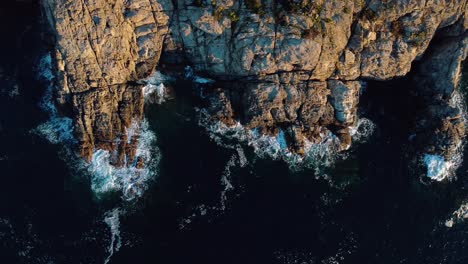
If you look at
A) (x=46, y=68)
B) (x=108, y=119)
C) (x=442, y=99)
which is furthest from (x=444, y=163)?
(x=46, y=68)

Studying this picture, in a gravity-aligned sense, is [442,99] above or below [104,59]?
below

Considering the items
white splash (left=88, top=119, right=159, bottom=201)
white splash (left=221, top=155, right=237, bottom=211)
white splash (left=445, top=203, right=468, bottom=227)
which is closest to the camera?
white splash (left=88, top=119, right=159, bottom=201)

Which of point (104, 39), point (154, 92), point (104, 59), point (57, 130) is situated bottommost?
point (57, 130)

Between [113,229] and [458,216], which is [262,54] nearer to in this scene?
[113,229]

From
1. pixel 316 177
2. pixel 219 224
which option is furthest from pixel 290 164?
pixel 219 224

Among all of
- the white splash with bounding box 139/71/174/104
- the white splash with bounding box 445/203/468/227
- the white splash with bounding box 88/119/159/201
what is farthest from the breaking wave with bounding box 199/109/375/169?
the white splash with bounding box 445/203/468/227

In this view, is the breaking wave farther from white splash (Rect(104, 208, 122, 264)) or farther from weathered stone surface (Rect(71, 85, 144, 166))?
white splash (Rect(104, 208, 122, 264))

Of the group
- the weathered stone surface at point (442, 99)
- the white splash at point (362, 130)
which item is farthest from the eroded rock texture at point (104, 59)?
the weathered stone surface at point (442, 99)

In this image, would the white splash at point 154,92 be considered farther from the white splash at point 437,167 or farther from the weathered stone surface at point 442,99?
the white splash at point 437,167
